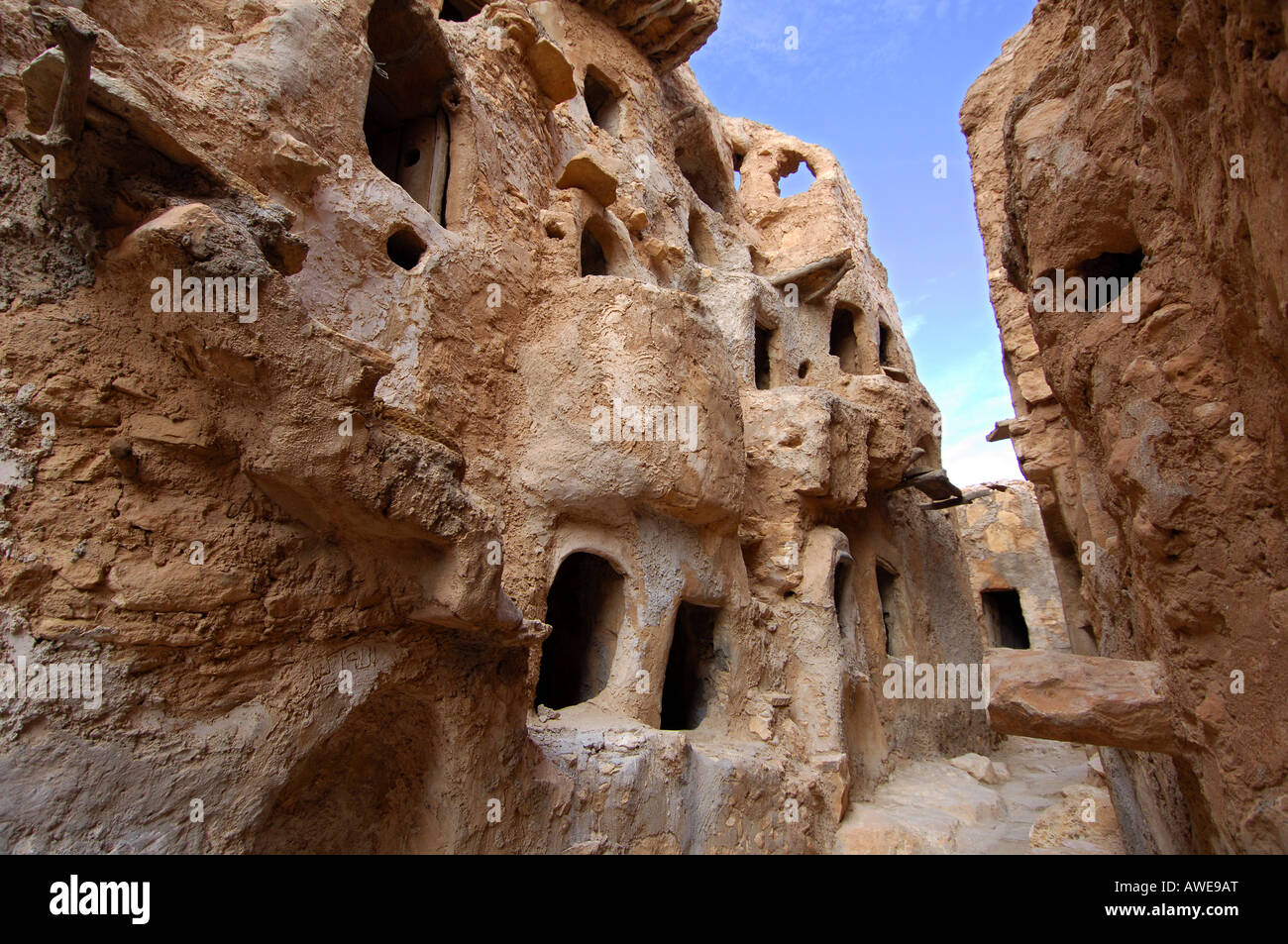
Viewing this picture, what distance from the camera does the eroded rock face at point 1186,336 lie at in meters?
1.94

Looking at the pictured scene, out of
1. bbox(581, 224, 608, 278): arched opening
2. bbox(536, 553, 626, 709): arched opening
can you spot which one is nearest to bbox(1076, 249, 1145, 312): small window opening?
bbox(536, 553, 626, 709): arched opening

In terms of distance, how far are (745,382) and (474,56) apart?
625 centimetres

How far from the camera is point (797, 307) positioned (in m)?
15.1

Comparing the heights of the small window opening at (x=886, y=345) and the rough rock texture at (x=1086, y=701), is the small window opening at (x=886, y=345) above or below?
above

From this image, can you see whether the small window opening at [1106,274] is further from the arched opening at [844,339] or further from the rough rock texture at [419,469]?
the arched opening at [844,339]

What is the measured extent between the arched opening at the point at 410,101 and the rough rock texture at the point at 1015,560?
48.6 feet

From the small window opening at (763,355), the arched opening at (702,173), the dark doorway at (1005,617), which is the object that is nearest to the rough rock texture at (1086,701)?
the small window opening at (763,355)

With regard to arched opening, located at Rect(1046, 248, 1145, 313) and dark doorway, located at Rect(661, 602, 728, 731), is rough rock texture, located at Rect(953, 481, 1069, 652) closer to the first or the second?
dark doorway, located at Rect(661, 602, 728, 731)

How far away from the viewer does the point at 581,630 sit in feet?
26.7

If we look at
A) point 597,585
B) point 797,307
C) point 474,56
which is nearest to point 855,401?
point 797,307

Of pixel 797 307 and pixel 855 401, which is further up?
pixel 797 307

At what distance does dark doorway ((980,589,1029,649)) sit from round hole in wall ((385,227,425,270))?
1696 cm

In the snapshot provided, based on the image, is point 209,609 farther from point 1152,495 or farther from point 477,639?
point 1152,495

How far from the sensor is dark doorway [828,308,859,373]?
674 inches
